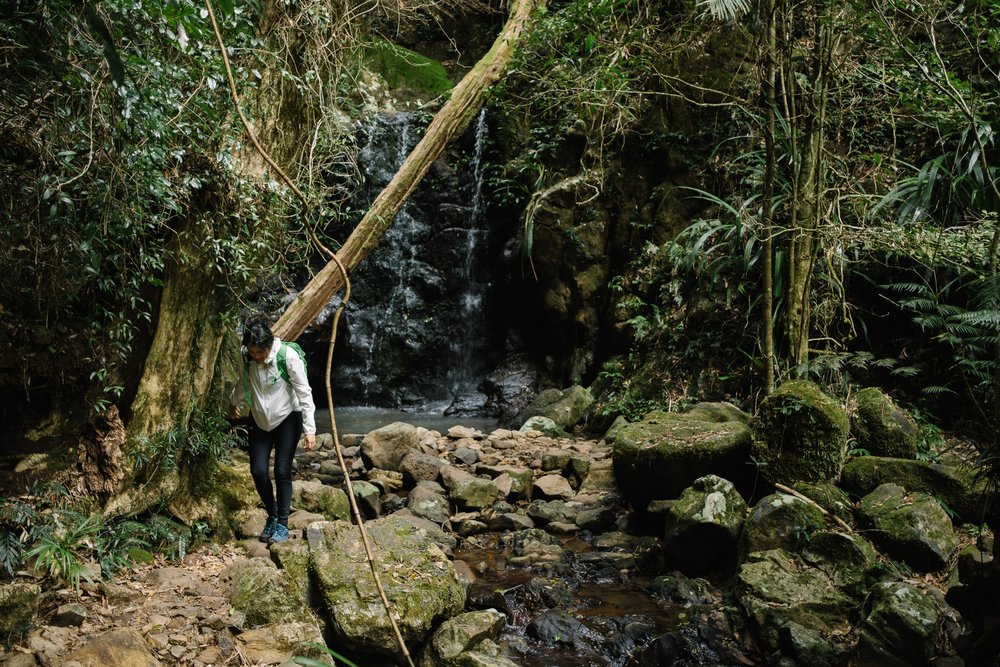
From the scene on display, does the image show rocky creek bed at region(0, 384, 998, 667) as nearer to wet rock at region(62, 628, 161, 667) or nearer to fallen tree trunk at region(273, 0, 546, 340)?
wet rock at region(62, 628, 161, 667)

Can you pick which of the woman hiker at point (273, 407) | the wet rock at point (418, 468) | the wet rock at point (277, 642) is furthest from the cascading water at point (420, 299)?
the wet rock at point (277, 642)

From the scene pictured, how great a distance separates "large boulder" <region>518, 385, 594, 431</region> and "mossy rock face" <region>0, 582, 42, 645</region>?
589 cm

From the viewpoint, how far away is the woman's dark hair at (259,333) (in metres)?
3.78

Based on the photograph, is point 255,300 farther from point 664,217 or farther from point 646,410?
point 664,217

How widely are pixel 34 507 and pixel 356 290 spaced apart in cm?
783

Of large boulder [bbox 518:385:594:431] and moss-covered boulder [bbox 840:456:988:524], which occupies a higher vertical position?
moss-covered boulder [bbox 840:456:988:524]

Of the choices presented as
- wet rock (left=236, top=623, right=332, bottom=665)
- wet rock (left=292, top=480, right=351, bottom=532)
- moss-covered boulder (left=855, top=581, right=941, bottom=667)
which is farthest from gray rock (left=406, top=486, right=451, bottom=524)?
moss-covered boulder (left=855, top=581, right=941, bottom=667)

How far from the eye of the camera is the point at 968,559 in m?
3.05

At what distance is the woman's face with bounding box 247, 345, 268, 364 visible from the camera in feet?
12.4

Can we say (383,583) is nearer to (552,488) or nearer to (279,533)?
(279,533)

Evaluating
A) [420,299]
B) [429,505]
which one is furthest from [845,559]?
Answer: [420,299]

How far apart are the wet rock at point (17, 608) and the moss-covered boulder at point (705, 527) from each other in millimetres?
3558

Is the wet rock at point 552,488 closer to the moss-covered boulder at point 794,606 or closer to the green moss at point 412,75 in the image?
the moss-covered boulder at point 794,606

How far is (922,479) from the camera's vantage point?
442cm
